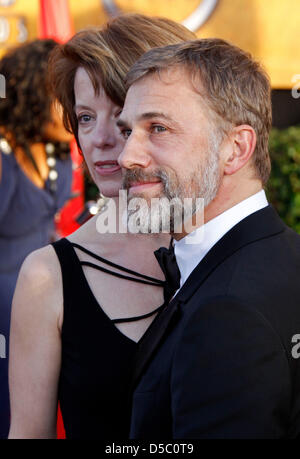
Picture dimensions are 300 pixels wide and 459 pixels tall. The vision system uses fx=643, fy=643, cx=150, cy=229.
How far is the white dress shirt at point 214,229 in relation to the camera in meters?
1.60

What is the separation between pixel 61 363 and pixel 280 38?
6901 mm

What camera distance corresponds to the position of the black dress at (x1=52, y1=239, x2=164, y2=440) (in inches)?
75.9

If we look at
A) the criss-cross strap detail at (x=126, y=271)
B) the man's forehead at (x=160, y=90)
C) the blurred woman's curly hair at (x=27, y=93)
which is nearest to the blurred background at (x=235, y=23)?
the blurred woman's curly hair at (x=27, y=93)

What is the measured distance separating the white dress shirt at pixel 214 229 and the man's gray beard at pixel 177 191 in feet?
0.17

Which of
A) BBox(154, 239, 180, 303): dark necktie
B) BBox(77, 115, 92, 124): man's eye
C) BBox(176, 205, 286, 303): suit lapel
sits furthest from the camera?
BBox(77, 115, 92, 124): man's eye

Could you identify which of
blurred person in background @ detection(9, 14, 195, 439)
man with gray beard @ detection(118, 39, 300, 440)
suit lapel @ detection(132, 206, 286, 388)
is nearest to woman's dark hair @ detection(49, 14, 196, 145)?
blurred person in background @ detection(9, 14, 195, 439)

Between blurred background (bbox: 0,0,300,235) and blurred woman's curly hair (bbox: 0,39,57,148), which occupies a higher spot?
blurred background (bbox: 0,0,300,235)

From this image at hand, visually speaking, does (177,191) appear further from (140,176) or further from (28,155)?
(28,155)

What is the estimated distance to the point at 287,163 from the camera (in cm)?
663

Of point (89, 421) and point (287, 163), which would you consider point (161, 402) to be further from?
point (287, 163)

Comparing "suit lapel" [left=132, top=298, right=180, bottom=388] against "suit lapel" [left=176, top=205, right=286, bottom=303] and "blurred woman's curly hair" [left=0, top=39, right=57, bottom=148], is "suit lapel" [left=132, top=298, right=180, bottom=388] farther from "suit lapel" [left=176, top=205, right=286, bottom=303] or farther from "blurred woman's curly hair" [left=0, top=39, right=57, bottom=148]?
"blurred woman's curly hair" [left=0, top=39, right=57, bottom=148]

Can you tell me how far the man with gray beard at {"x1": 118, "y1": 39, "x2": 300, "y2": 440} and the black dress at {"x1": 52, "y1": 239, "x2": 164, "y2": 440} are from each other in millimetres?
281

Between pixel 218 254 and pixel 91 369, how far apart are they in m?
0.65

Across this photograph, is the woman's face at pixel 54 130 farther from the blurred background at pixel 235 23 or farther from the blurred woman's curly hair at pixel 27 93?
the blurred background at pixel 235 23
